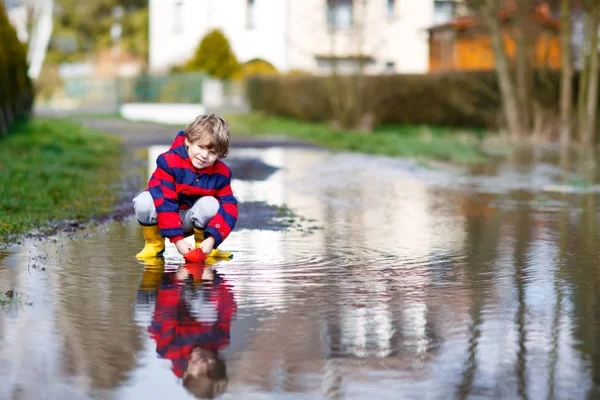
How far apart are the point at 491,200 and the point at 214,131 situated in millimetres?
5880

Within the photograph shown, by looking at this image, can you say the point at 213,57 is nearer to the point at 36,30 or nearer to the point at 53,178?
the point at 36,30

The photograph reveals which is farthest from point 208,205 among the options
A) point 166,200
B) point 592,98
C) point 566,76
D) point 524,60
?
point 524,60

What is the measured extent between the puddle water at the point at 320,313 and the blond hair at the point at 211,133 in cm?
80

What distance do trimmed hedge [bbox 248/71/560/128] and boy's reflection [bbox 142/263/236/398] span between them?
2111 centimetres

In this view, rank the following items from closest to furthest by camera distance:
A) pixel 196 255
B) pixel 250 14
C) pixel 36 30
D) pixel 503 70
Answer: pixel 196 255
pixel 503 70
pixel 250 14
pixel 36 30

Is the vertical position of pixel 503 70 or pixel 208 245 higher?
pixel 503 70

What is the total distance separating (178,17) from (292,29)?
6732 millimetres

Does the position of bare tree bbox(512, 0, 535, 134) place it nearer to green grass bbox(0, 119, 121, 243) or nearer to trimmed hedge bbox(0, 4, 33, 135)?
green grass bbox(0, 119, 121, 243)

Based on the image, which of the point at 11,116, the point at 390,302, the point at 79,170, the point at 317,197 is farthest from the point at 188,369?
the point at 11,116

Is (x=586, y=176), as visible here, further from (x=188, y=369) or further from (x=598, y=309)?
(x=188, y=369)

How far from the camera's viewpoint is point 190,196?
746 cm

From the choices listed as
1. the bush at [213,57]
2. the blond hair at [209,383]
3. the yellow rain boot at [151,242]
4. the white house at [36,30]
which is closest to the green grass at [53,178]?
the yellow rain boot at [151,242]

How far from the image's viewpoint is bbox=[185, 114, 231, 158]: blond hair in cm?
695

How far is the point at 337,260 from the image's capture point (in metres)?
7.64
